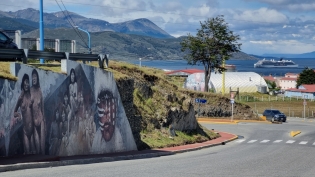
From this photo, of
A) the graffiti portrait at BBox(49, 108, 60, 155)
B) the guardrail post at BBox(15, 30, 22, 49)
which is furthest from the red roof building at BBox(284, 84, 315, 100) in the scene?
the graffiti portrait at BBox(49, 108, 60, 155)

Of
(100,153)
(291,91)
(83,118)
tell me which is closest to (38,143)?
(83,118)

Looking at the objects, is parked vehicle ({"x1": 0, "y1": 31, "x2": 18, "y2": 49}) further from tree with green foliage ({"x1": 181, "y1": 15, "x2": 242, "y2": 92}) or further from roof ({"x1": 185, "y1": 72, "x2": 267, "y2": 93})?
roof ({"x1": 185, "y1": 72, "x2": 267, "y2": 93})

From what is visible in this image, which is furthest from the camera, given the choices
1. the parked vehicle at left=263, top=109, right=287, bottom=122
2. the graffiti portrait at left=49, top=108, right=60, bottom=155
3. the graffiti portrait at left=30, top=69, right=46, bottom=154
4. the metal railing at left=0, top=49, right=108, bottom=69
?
the parked vehicle at left=263, top=109, right=287, bottom=122

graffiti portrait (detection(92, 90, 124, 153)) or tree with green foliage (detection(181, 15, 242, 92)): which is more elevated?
tree with green foliage (detection(181, 15, 242, 92))

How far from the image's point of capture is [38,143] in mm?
17125

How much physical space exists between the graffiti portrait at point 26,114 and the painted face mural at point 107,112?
5.40m

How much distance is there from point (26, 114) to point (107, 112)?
6.51 meters

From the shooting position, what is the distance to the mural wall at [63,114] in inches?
620

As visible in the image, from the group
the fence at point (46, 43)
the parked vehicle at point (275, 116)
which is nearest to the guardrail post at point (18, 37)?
the fence at point (46, 43)

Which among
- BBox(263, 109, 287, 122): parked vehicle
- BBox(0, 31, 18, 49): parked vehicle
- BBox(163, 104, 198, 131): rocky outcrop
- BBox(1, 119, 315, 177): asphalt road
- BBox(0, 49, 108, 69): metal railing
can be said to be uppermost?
BBox(0, 31, 18, 49): parked vehicle

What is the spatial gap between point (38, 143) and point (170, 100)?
1395cm

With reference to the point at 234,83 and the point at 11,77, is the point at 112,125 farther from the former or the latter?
the point at 234,83

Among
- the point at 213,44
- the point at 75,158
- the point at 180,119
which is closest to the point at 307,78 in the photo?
the point at 213,44

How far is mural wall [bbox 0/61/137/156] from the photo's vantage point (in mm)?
15758
